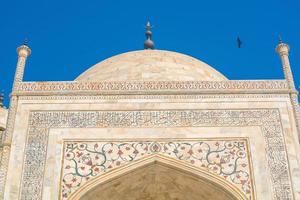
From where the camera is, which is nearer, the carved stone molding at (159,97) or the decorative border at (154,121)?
the decorative border at (154,121)

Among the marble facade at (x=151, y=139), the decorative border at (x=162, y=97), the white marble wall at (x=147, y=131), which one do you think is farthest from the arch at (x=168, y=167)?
the decorative border at (x=162, y=97)

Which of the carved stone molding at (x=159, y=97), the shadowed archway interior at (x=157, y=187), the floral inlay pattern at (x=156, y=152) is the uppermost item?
the carved stone molding at (x=159, y=97)

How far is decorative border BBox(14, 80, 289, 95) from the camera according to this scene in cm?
717

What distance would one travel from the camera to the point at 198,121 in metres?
6.89

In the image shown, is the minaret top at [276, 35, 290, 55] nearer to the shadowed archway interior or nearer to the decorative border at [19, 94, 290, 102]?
the decorative border at [19, 94, 290, 102]

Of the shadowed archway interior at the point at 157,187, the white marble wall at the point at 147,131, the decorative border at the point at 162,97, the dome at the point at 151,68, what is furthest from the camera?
the dome at the point at 151,68

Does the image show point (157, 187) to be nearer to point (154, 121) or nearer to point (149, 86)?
point (154, 121)

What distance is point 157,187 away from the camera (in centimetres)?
698

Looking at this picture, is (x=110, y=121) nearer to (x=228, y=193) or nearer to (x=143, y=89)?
(x=143, y=89)

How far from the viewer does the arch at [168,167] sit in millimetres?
6230

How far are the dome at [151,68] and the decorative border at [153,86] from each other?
1060mm

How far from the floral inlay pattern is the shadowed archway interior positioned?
166mm

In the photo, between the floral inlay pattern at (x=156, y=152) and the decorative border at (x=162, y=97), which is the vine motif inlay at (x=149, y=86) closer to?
the decorative border at (x=162, y=97)

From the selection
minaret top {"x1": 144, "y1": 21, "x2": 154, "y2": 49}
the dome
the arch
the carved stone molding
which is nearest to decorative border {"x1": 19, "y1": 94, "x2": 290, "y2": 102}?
the carved stone molding
